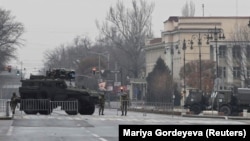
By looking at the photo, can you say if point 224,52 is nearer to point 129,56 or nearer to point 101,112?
point 129,56

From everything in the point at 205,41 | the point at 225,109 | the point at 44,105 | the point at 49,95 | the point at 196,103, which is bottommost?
the point at 225,109

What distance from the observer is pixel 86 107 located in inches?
2019

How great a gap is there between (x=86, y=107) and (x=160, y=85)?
54746 millimetres

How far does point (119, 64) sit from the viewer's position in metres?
137

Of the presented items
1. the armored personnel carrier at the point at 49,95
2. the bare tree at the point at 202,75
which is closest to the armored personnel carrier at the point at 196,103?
the armored personnel carrier at the point at 49,95

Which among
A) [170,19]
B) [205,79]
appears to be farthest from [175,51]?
[205,79]

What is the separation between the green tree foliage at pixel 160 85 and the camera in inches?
3981

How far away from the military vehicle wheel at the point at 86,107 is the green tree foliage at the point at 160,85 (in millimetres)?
45309

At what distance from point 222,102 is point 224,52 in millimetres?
55928

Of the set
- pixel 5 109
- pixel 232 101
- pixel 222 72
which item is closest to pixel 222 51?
pixel 222 72

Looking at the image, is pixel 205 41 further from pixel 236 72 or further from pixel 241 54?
pixel 241 54

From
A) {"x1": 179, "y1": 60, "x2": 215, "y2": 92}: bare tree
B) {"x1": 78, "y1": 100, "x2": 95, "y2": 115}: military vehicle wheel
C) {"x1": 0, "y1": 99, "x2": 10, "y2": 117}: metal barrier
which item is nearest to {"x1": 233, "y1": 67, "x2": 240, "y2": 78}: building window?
{"x1": 179, "y1": 60, "x2": 215, "y2": 92}: bare tree

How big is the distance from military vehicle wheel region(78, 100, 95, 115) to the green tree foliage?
1784 inches

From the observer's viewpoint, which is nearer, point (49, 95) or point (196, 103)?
point (49, 95)
